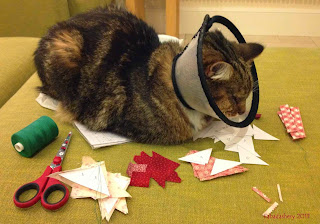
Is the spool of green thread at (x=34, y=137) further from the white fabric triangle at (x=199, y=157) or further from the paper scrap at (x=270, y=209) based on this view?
the paper scrap at (x=270, y=209)

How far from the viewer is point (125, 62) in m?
1.21

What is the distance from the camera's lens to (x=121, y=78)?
1.19 meters

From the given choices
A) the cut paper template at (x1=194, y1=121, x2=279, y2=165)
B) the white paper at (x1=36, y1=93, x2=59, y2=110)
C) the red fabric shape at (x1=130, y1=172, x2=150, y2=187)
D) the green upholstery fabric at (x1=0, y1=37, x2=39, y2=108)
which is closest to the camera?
the red fabric shape at (x1=130, y1=172, x2=150, y2=187)

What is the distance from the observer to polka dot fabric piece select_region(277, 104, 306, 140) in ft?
3.85

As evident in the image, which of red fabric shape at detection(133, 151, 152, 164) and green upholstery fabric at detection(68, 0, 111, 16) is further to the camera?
green upholstery fabric at detection(68, 0, 111, 16)

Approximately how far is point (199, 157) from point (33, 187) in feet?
1.96

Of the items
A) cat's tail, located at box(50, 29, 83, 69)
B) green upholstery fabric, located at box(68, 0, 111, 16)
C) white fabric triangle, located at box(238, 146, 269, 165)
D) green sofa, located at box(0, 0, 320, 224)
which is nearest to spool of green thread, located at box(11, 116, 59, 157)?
green sofa, located at box(0, 0, 320, 224)

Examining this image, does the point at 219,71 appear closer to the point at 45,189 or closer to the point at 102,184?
the point at 102,184

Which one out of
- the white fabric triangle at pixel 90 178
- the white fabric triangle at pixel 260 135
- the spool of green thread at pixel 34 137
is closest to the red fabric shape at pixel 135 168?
the white fabric triangle at pixel 90 178

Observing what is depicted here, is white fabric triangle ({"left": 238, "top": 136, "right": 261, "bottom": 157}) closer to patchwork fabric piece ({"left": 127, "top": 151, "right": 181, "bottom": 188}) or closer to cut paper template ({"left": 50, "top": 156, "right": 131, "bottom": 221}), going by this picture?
patchwork fabric piece ({"left": 127, "top": 151, "right": 181, "bottom": 188})

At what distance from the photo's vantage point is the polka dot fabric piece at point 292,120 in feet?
3.85

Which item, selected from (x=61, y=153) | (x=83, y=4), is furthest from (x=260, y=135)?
(x=83, y=4)

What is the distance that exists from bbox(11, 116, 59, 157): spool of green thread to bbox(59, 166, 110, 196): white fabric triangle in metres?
0.18

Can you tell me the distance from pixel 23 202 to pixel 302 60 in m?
1.64
